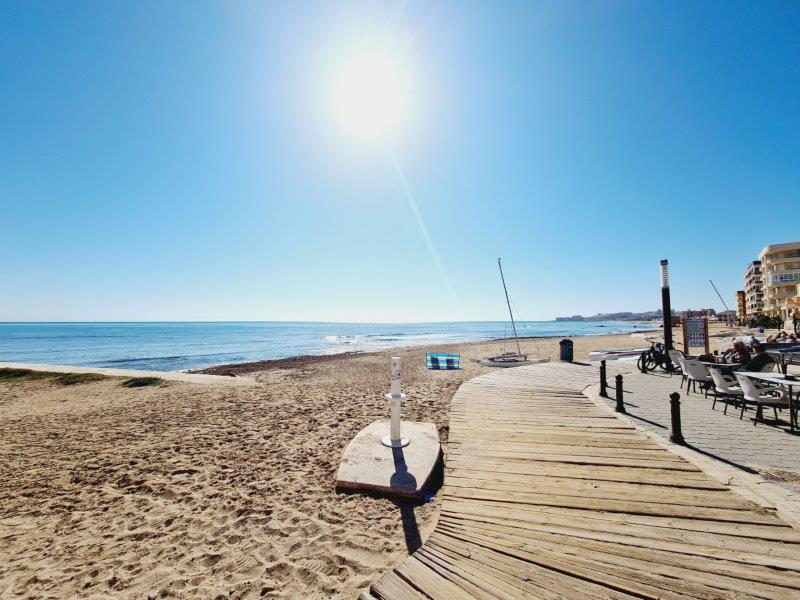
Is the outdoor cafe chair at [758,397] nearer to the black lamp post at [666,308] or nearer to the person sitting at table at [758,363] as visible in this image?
the person sitting at table at [758,363]

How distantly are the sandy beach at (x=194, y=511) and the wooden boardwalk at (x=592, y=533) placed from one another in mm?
638

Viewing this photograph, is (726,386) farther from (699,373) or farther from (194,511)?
(194,511)

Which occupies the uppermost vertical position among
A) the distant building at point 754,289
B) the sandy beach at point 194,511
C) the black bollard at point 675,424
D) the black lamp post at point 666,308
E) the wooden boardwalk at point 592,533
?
the distant building at point 754,289

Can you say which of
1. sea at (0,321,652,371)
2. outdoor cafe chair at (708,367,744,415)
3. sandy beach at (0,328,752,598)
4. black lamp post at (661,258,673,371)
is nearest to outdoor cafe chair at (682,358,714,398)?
outdoor cafe chair at (708,367,744,415)

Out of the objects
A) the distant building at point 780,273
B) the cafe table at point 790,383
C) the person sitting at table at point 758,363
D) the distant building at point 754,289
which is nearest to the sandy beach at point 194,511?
the cafe table at point 790,383

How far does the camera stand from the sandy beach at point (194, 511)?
3.35 m

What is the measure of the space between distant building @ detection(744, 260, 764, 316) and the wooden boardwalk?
98.3 metres

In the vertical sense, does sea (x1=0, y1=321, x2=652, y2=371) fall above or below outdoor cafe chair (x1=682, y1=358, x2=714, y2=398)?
below

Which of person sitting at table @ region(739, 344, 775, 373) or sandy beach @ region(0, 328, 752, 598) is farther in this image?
person sitting at table @ region(739, 344, 775, 373)

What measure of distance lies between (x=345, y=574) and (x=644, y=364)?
1329cm

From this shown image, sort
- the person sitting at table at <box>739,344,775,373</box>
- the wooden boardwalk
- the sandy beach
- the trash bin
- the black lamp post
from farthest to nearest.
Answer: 1. the trash bin
2. the black lamp post
3. the person sitting at table at <box>739,344,775,373</box>
4. the sandy beach
5. the wooden boardwalk

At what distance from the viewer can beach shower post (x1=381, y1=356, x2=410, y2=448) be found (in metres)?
5.27

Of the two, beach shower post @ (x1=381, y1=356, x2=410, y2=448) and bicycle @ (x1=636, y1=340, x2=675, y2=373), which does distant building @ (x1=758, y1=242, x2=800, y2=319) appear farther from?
beach shower post @ (x1=381, y1=356, x2=410, y2=448)

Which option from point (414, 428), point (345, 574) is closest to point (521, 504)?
point (345, 574)
